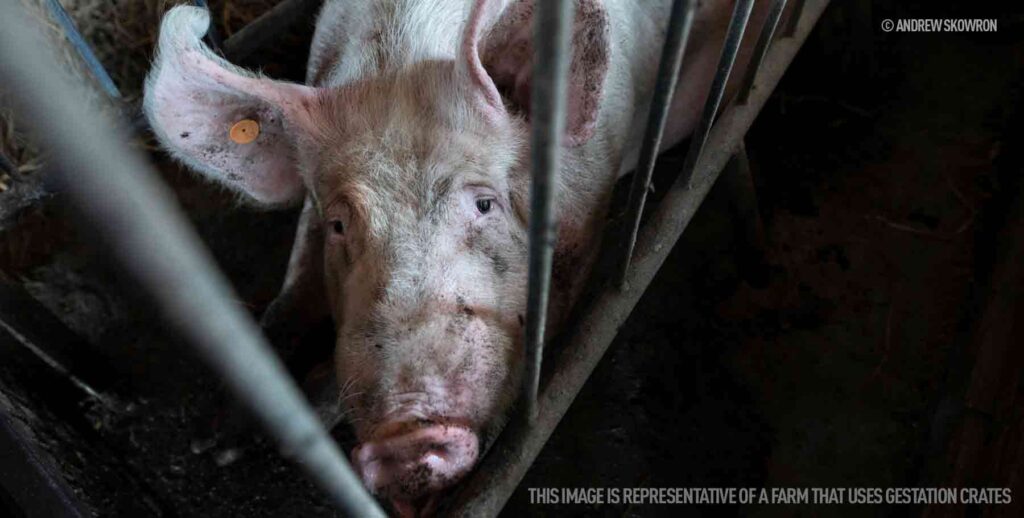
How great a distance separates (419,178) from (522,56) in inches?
15.9

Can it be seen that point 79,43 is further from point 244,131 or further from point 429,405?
point 429,405

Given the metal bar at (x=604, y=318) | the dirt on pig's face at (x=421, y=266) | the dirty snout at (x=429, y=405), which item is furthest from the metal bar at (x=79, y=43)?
the metal bar at (x=604, y=318)

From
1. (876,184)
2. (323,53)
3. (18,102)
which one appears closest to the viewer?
(18,102)

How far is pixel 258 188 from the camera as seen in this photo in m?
2.26

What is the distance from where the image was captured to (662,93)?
1.27 meters

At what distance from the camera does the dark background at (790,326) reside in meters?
2.38

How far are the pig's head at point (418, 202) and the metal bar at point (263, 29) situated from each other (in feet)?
3.05

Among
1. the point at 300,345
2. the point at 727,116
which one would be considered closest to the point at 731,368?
the point at 727,116

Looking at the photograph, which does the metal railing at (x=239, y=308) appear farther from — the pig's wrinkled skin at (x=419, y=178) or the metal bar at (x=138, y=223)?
the pig's wrinkled skin at (x=419, y=178)

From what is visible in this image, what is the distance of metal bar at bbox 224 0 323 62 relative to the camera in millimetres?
2879

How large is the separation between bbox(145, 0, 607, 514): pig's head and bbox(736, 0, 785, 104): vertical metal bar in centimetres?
45

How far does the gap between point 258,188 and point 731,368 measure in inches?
65.0

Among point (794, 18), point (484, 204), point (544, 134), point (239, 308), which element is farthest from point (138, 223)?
point (794, 18)

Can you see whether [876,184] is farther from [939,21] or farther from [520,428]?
[520,428]
